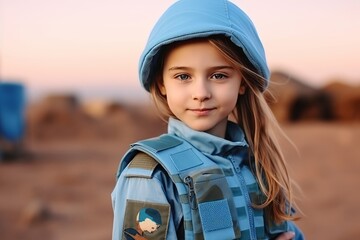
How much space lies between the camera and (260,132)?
2014mm

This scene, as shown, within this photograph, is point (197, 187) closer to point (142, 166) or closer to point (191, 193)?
point (191, 193)

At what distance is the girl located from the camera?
5.32ft

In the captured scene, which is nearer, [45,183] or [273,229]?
[273,229]

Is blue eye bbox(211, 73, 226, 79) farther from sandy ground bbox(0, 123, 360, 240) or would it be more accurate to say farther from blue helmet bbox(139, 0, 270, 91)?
sandy ground bbox(0, 123, 360, 240)

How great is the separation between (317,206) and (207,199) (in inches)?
203

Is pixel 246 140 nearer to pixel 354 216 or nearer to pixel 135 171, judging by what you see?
pixel 135 171

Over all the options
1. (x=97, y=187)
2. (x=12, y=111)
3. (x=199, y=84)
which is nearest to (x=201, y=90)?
(x=199, y=84)

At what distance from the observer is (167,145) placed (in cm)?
173

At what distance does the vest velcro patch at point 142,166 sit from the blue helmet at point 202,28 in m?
0.31

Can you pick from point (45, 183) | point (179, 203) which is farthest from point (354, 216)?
point (179, 203)

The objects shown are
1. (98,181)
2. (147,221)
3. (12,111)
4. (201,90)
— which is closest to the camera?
(147,221)

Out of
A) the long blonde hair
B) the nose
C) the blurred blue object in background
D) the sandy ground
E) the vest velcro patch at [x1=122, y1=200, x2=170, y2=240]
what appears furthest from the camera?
the blurred blue object in background

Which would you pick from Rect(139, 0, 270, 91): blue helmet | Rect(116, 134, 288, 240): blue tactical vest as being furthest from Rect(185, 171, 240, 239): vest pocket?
Rect(139, 0, 270, 91): blue helmet

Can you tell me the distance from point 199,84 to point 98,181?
20.8 feet
